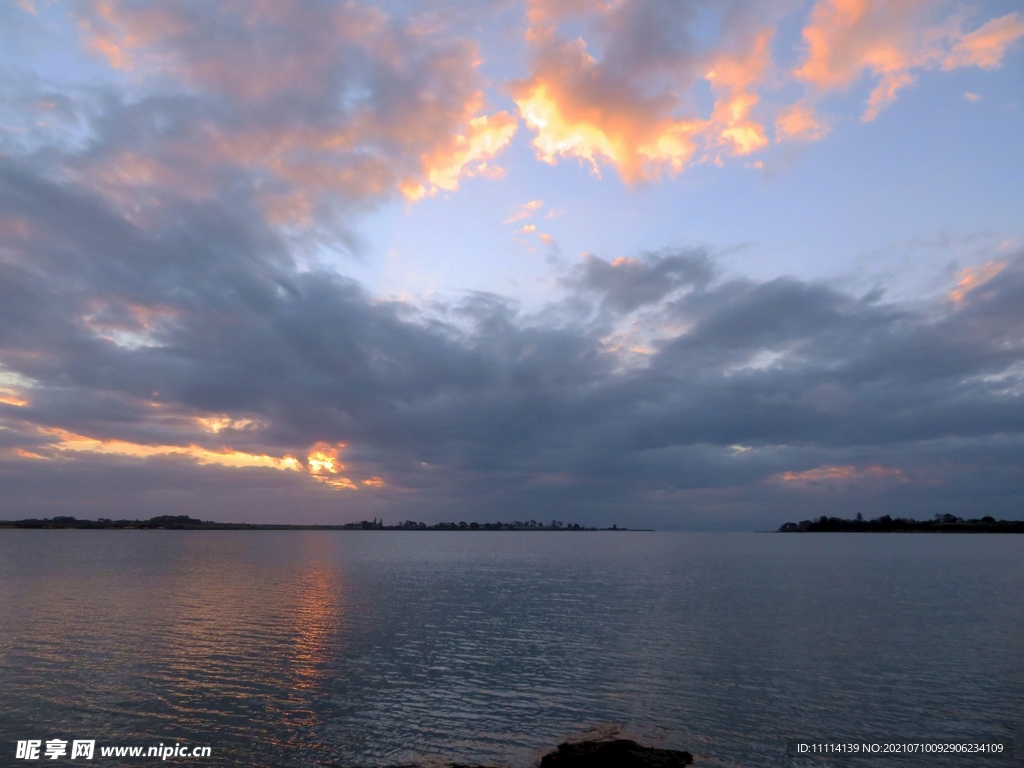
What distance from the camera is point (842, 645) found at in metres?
47.1

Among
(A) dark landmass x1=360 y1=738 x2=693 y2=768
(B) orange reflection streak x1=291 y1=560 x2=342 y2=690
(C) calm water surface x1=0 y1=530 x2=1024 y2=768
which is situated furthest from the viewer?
(B) orange reflection streak x1=291 y1=560 x2=342 y2=690

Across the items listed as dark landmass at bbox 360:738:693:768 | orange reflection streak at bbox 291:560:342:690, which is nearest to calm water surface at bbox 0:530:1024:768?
orange reflection streak at bbox 291:560:342:690

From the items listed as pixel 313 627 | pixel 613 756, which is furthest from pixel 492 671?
pixel 313 627

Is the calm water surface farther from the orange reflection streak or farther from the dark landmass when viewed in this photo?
the dark landmass

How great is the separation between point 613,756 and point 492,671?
1666cm

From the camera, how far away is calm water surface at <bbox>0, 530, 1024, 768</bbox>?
27.9m

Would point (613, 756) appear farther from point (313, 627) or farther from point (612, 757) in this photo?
point (313, 627)

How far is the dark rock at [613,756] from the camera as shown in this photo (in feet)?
76.5

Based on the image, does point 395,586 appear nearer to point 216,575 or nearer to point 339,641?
point 216,575

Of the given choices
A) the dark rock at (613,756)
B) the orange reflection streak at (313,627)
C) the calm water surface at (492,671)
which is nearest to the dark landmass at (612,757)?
the dark rock at (613,756)

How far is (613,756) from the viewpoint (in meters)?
23.7

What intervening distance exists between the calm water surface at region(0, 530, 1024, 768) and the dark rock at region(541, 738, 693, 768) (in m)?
1.41

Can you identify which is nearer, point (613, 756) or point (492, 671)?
point (613, 756)

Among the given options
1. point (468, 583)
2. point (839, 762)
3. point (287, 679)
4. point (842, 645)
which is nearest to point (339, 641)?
point (287, 679)
